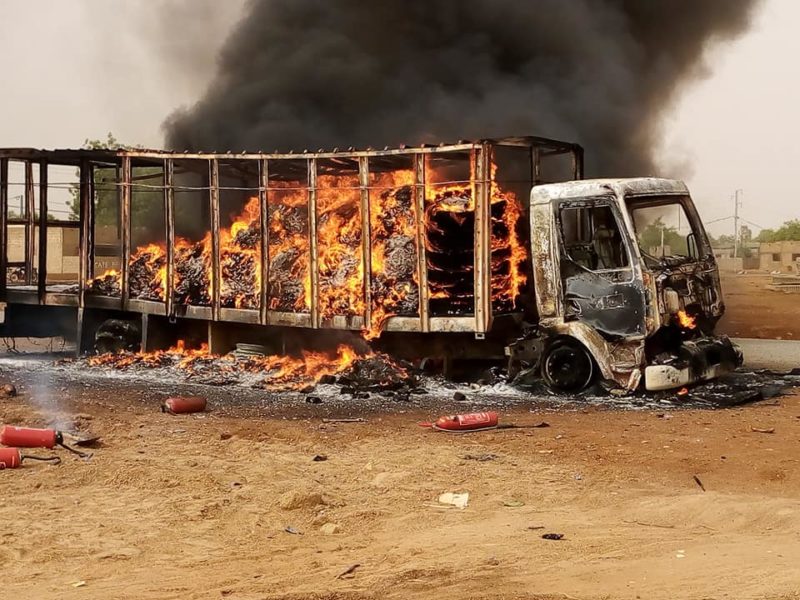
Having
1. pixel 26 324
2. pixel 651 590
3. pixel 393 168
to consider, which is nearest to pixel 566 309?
pixel 393 168

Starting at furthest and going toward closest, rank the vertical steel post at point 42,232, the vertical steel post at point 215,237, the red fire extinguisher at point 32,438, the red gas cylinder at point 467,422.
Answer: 1. the vertical steel post at point 42,232
2. the vertical steel post at point 215,237
3. the red gas cylinder at point 467,422
4. the red fire extinguisher at point 32,438

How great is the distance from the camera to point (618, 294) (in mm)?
9352

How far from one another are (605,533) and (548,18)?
14510 mm

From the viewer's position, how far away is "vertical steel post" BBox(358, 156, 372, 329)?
10820 mm

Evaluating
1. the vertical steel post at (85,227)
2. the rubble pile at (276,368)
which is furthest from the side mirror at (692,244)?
the vertical steel post at (85,227)

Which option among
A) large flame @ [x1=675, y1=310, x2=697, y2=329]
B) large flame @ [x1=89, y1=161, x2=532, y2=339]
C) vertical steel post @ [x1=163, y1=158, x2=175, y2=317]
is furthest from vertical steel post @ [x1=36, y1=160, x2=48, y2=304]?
large flame @ [x1=675, y1=310, x2=697, y2=329]

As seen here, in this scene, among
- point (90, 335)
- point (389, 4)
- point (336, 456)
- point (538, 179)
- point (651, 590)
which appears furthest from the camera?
point (389, 4)

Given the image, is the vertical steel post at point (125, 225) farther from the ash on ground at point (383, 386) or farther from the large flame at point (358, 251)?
the ash on ground at point (383, 386)

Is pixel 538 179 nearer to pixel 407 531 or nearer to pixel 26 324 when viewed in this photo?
pixel 407 531

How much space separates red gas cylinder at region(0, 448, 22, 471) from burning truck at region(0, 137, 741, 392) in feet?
16.8

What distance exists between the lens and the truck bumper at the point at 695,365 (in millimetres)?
9266

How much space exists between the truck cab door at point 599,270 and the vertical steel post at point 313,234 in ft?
10.7

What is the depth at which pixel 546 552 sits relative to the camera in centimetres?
452

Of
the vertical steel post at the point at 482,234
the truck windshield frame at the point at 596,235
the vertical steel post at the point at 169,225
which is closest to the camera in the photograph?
the truck windshield frame at the point at 596,235
